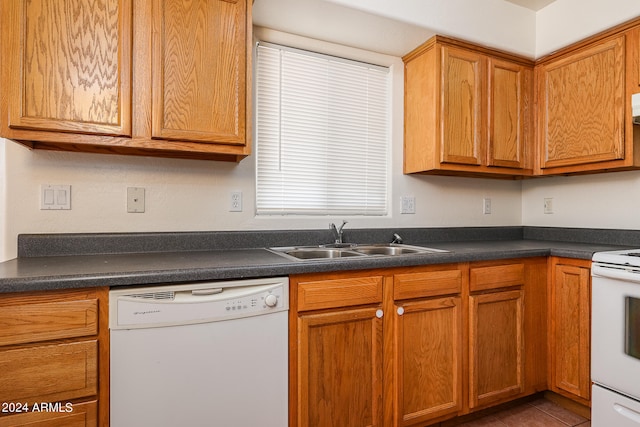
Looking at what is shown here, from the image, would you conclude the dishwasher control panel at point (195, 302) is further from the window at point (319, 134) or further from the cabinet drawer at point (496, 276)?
the cabinet drawer at point (496, 276)

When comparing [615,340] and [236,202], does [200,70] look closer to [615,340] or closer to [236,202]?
[236,202]

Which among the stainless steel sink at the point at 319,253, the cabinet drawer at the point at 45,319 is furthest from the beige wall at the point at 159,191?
the cabinet drawer at the point at 45,319

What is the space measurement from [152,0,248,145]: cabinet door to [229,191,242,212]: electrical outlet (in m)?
0.40

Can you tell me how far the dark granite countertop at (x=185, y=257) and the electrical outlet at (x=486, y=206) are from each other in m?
0.60

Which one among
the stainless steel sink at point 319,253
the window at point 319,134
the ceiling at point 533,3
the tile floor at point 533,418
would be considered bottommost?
the tile floor at point 533,418

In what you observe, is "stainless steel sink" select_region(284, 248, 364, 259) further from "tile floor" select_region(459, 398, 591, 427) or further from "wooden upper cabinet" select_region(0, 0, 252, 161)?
"tile floor" select_region(459, 398, 591, 427)

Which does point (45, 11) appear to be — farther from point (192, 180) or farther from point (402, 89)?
point (402, 89)

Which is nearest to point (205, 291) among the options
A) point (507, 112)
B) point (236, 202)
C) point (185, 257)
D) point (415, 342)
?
point (185, 257)

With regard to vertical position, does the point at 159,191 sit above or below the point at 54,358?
above

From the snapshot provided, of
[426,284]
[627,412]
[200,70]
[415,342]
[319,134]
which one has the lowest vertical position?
[627,412]

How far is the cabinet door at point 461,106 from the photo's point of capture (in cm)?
210

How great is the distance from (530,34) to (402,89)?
95cm

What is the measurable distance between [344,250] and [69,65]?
4.90 ft

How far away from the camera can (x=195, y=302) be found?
1.24 metres
